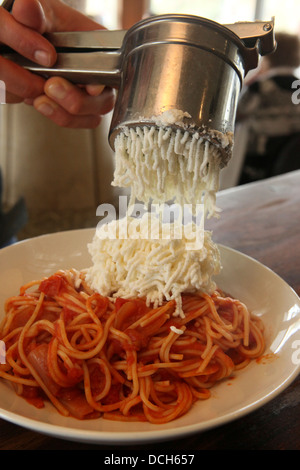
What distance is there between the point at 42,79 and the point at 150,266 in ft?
2.28

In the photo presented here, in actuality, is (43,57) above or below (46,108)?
above

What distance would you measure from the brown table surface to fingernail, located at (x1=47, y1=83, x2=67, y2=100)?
0.82 metres

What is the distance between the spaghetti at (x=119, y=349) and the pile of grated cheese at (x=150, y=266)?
0.10 feet

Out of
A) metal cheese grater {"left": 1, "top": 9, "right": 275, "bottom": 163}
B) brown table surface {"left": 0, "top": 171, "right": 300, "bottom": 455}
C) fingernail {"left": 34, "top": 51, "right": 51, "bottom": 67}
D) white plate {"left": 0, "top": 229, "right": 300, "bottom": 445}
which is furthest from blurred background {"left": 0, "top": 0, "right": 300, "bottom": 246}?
metal cheese grater {"left": 1, "top": 9, "right": 275, "bottom": 163}

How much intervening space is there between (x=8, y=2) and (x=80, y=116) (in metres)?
0.42

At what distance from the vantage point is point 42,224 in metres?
2.91

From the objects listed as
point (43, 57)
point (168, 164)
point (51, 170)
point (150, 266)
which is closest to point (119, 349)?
point (150, 266)

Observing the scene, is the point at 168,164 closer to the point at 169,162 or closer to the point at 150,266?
the point at 169,162

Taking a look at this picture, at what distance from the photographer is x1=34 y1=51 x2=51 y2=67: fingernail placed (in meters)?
1.12

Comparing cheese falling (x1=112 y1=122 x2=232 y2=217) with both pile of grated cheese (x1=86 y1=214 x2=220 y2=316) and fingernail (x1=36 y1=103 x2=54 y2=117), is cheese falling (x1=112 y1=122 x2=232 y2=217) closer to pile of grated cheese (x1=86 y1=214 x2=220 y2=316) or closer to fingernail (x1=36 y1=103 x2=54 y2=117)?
pile of grated cheese (x1=86 y1=214 x2=220 y2=316)

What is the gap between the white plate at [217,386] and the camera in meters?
0.73

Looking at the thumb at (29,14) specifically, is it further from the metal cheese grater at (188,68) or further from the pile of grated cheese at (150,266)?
the pile of grated cheese at (150,266)

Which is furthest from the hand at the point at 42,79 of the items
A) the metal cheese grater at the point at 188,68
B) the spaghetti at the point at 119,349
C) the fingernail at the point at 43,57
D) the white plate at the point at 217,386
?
the spaghetti at the point at 119,349

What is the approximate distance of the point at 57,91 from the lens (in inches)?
49.8
